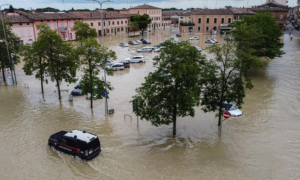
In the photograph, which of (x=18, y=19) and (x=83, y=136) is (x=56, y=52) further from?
(x=18, y=19)

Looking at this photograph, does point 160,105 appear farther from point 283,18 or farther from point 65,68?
point 283,18

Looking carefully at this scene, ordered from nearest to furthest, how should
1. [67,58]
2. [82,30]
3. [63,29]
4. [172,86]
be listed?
1. [172,86]
2. [67,58]
3. [82,30]
4. [63,29]

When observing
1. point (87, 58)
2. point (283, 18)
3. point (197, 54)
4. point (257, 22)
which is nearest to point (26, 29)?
point (87, 58)

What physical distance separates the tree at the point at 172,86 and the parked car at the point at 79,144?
3.39 m

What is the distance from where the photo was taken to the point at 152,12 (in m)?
101

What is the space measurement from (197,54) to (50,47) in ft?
47.7

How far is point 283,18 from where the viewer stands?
8200cm

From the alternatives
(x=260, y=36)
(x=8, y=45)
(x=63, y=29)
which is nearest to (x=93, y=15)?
(x=63, y=29)

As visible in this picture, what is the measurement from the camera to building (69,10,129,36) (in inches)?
2872

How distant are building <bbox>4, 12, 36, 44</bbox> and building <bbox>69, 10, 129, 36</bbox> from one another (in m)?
15.0

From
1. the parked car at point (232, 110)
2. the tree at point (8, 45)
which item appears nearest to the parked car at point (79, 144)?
the parked car at point (232, 110)

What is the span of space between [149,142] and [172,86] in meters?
4.29

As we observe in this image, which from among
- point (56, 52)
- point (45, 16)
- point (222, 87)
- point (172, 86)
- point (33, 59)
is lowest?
point (222, 87)

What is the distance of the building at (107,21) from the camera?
72938mm
